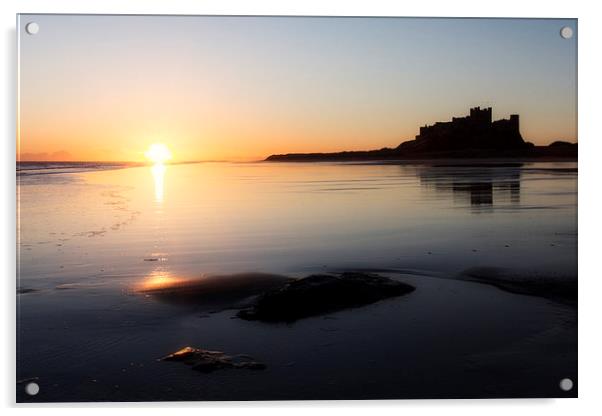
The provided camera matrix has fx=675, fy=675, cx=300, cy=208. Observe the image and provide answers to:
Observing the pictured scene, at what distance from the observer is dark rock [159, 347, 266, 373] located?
335cm

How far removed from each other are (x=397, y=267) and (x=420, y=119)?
867 mm

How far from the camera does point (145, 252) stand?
365 cm

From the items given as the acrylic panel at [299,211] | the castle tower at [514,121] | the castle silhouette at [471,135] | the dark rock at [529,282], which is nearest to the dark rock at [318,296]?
the acrylic panel at [299,211]

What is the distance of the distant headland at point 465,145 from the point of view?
12.5 ft

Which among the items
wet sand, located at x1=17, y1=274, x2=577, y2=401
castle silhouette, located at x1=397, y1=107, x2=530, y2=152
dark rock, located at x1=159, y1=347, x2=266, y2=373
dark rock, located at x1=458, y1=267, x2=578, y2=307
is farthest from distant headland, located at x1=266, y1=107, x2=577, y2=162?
dark rock, located at x1=159, y1=347, x2=266, y2=373

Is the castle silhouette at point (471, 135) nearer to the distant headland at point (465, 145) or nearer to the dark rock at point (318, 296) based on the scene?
the distant headland at point (465, 145)

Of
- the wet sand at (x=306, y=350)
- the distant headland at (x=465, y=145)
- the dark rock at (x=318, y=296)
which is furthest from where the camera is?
the distant headland at (x=465, y=145)

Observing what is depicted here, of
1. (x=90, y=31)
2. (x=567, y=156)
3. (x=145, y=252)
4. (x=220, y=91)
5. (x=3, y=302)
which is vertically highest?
(x=90, y=31)

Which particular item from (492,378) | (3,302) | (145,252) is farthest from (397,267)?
(3,302)

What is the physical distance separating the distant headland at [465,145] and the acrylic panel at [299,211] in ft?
0.04

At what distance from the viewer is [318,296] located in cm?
366

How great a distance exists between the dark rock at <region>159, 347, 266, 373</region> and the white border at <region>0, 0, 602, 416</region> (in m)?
0.29
